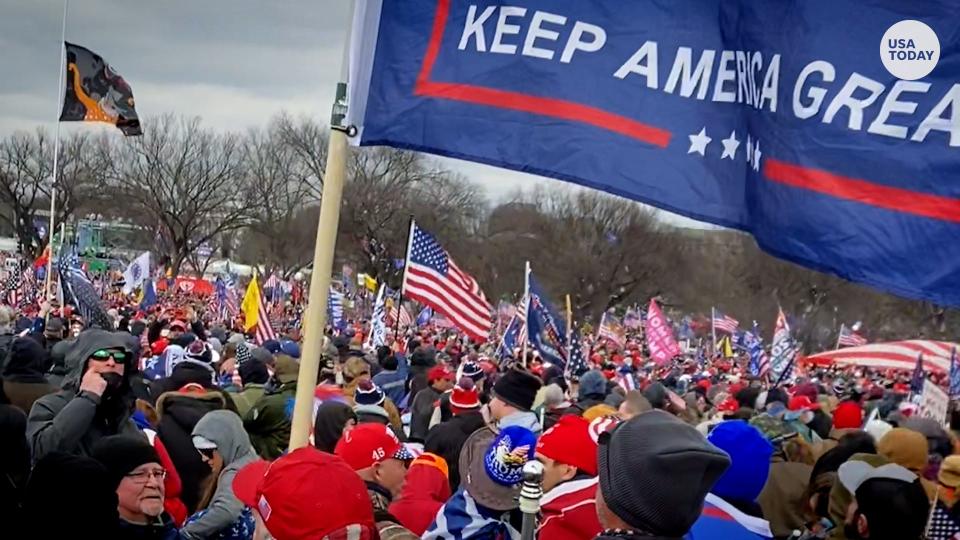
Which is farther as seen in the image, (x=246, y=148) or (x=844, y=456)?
(x=246, y=148)

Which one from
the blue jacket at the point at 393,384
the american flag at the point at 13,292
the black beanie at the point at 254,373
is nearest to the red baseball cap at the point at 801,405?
the blue jacket at the point at 393,384

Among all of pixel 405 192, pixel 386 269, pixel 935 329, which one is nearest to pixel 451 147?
pixel 935 329

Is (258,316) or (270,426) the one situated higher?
(270,426)

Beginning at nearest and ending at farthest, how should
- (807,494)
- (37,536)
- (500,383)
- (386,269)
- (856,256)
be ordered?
1. (37,536)
2. (856,256)
3. (807,494)
4. (500,383)
5. (386,269)

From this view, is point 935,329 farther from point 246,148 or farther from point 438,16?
point 438,16

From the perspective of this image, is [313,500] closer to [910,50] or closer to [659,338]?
[910,50]

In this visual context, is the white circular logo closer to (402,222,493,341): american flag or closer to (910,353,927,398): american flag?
(402,222,493,341): american flag

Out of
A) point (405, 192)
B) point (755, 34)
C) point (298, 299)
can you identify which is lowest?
point (298, 299)

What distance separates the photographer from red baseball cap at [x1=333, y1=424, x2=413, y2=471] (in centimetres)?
519

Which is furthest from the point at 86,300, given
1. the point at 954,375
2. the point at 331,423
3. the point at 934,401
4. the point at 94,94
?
the point at 954,375

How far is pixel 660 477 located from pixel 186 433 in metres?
3.93

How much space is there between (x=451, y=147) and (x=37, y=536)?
2.35 meters

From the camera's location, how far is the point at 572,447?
167 inches

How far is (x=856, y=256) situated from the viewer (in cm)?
448
